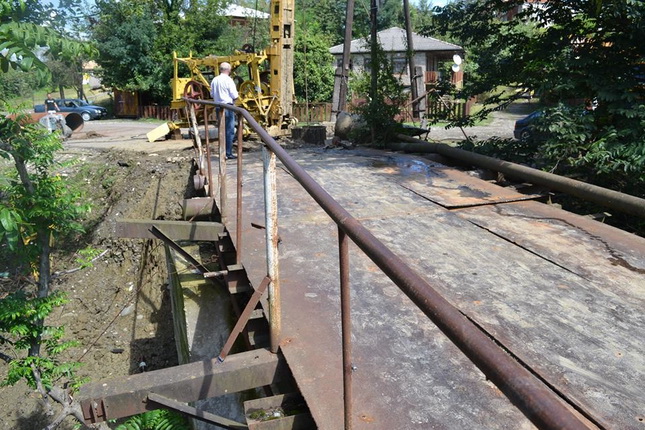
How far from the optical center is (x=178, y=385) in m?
2.41

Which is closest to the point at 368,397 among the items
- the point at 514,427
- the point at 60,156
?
the point at 514,427

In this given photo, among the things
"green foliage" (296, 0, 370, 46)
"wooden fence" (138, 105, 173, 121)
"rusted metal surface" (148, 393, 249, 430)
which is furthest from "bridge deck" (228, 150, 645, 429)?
"green foliage" (296, 0, 370, 46)

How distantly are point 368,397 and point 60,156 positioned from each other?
1123cm

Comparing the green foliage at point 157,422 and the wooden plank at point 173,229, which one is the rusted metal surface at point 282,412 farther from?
the wooden plank at point 173,229

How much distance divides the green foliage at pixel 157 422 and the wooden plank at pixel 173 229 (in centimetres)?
137

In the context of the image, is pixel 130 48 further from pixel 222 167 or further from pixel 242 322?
pixel 242 322

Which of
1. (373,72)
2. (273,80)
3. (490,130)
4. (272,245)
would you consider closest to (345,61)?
(273,80)

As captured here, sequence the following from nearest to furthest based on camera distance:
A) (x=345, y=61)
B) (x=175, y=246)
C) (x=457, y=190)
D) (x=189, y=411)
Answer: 1. (x=189, y=411)
2. (x=175, y=246)
3. (x=457, y=190)
4. (x=345, y=61)

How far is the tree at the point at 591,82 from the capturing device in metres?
5.45

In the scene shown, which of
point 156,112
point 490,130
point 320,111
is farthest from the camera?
point 156,112

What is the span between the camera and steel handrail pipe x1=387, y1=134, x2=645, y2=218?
4.28 metres

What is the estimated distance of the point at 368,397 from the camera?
2.14m

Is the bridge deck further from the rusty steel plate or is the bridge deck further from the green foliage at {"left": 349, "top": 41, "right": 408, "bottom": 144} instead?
the green foliage at {"left": 349, "top": 41, "right": 408, "bottom": 144}

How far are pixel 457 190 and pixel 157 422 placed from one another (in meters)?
3.58
